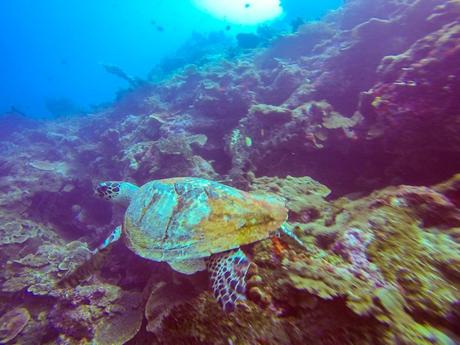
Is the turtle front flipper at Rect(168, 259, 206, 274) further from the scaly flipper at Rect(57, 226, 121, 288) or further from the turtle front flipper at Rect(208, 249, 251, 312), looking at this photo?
the scaly flipper at Rect(57, 226, 121, 288)

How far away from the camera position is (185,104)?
1110cm

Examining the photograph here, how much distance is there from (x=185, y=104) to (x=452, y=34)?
354 inches

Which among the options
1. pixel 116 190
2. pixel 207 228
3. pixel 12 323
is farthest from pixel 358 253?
pixel 12 323

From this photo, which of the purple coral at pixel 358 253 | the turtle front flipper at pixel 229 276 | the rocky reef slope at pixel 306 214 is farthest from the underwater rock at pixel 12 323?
the purple coral at pixel 358 253

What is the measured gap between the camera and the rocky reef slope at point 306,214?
1.92m

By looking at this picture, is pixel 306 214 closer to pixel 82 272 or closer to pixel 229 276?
pixel 229 276

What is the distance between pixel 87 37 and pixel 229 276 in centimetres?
12061

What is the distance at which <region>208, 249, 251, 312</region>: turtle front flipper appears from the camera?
2.24m

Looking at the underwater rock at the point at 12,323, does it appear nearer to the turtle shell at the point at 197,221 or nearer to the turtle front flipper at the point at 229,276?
the turtle shell at the point at 197,221

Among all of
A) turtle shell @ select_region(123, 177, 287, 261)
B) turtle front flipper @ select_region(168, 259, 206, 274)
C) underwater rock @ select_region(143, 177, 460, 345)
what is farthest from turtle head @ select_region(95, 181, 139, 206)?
underwater rock @ select_region(143, 177, 460, 345)

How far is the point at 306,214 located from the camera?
11.6 feet

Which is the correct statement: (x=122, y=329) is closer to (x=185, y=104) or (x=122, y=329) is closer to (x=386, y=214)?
(x=386, y=214)

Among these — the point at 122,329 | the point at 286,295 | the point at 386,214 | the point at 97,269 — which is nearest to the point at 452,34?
the point at 386,214

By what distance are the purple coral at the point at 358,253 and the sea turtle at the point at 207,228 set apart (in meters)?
0.66
